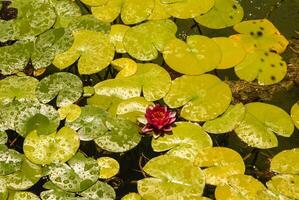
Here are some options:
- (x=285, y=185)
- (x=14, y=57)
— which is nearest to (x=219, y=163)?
(x=285, y=185)

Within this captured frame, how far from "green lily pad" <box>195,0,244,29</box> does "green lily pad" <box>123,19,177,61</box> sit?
0.46 ft

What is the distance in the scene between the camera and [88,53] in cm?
183

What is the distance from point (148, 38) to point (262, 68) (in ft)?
1.46

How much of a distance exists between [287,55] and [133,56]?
622 millimetres

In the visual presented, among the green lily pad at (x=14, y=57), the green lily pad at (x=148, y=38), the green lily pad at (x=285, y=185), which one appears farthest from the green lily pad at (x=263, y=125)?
the green lily pad at (x=14, y=57)

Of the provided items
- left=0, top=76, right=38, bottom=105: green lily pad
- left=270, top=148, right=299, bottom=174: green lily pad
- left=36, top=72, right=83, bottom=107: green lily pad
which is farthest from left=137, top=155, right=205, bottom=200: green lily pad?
left=0, top=76, right=38, bottom=105: green lily pad

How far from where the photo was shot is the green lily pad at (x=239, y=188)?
148 cm

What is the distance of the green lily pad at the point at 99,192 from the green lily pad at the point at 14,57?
1.91 ft

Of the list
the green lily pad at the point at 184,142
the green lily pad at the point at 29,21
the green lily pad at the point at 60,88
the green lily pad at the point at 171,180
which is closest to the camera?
the green lily pad at the point at 171,180

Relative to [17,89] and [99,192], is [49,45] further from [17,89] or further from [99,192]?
[99,192]

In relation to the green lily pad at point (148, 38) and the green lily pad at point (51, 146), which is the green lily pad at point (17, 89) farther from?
the green lily pad at point (148, 38)

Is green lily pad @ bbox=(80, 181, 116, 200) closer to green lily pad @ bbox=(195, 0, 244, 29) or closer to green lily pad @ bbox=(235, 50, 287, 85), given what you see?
green lily pad @ bbox=(235, 50, 287, 85)

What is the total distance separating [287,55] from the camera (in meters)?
1.94

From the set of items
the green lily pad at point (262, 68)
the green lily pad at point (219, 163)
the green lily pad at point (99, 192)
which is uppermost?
the green lily pad at point (262, 68)
